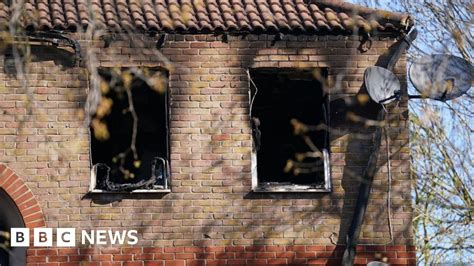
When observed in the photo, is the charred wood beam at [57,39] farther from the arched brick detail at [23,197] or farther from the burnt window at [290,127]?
the burnt window at [290,127]

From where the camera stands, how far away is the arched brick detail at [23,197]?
1312 centimetres

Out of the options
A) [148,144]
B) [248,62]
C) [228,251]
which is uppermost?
[248,62]

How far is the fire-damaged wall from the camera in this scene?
1326 centimetres

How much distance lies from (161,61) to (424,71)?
11.3ft

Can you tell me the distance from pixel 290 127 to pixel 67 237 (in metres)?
3.35

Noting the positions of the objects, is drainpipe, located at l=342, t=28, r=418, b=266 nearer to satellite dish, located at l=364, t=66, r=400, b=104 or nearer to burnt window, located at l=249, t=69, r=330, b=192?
satellite dish, located at l=364, t=66, r=400, b=104

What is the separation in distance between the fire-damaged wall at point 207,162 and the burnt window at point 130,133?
0.16m

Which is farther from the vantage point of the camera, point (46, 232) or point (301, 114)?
point (301, 114)

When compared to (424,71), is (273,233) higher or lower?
lower

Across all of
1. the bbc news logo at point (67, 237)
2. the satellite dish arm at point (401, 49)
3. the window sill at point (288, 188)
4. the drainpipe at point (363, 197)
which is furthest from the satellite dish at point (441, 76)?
the bbc news logo at point (67, 237)

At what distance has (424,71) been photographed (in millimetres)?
13500

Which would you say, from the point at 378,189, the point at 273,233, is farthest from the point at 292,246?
the point at 378,189

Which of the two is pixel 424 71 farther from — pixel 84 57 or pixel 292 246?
pixel 84 57

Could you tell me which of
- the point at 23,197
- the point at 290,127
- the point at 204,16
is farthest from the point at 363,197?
the point at 23,197
